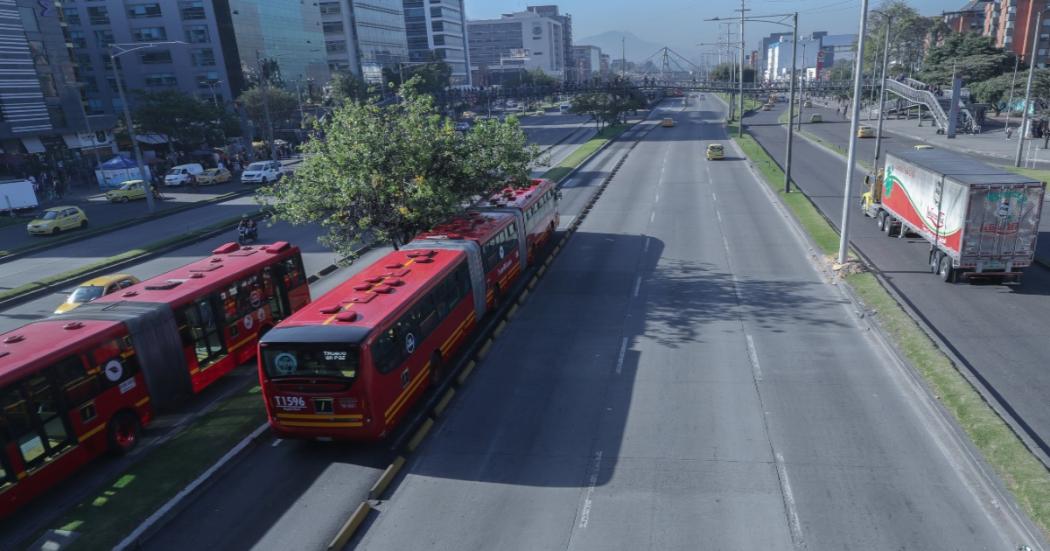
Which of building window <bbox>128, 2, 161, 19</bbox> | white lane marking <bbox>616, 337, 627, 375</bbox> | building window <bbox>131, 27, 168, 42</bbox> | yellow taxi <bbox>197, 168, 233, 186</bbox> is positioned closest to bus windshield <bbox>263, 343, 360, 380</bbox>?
white lane marking <bbox>616, 337, 627, 375</bbox>

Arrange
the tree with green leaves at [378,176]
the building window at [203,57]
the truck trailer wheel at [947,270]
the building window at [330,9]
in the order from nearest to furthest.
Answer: the tree with green leaves at [378,176]
the truck trailer wheel at [947,270]
the building window at [203,57]
the building window at [330,9]

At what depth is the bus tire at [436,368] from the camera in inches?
689

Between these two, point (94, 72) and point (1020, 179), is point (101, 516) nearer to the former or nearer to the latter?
point (1020, 179)

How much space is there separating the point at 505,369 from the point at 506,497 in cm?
609

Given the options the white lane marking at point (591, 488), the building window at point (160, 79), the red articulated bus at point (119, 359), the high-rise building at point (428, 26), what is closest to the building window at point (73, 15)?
the building window at point (160, 79)

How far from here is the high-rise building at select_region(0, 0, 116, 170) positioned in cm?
6022

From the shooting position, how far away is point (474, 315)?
21.0 metres

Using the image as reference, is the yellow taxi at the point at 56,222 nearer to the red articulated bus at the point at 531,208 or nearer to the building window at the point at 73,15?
the red articulated bus at the point at 531,208

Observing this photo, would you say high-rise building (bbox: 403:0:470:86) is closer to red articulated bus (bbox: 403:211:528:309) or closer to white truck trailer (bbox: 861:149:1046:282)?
red articulated bus (bbox: 403:211:528:309)

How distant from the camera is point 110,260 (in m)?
33.8

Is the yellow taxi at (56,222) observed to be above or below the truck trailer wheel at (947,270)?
above

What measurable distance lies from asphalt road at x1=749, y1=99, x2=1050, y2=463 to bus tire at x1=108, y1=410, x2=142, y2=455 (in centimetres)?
2016

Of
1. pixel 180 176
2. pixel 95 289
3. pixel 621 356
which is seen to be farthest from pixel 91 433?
pixel 180 176

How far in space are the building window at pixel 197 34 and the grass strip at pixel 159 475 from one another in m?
94.8
